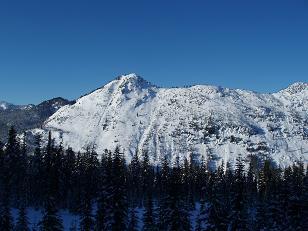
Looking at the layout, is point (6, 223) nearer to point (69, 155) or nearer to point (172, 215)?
point (172, 215)

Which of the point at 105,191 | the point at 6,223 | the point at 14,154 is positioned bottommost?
the point at 6,223

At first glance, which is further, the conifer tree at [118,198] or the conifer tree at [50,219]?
the conifer tree at [50,219]

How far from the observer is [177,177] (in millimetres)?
53125

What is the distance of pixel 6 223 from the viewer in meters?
65.4

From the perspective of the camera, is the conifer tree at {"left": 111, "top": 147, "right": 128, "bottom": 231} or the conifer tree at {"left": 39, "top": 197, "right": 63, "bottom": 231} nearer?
the conifer tree at {"left": 111, "top": 147, "right": 128, "bottom": 231}

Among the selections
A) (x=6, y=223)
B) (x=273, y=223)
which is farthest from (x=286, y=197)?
(x=6, y=223)

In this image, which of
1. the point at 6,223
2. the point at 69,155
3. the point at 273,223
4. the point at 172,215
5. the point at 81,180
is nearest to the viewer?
the point at 172,215

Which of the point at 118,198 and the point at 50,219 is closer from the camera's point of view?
the point at 118,198

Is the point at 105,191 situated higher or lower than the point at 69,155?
lower

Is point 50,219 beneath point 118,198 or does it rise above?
beneath

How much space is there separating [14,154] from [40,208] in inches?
1075

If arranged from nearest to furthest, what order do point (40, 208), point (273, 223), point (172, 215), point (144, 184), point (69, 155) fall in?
point (172, 215) < point (273, 223) < point (40, 208) < point (69, 155) < point (144, 184)

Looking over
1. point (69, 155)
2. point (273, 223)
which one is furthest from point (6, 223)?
point (69, 155)

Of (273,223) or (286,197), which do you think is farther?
(273,223)
